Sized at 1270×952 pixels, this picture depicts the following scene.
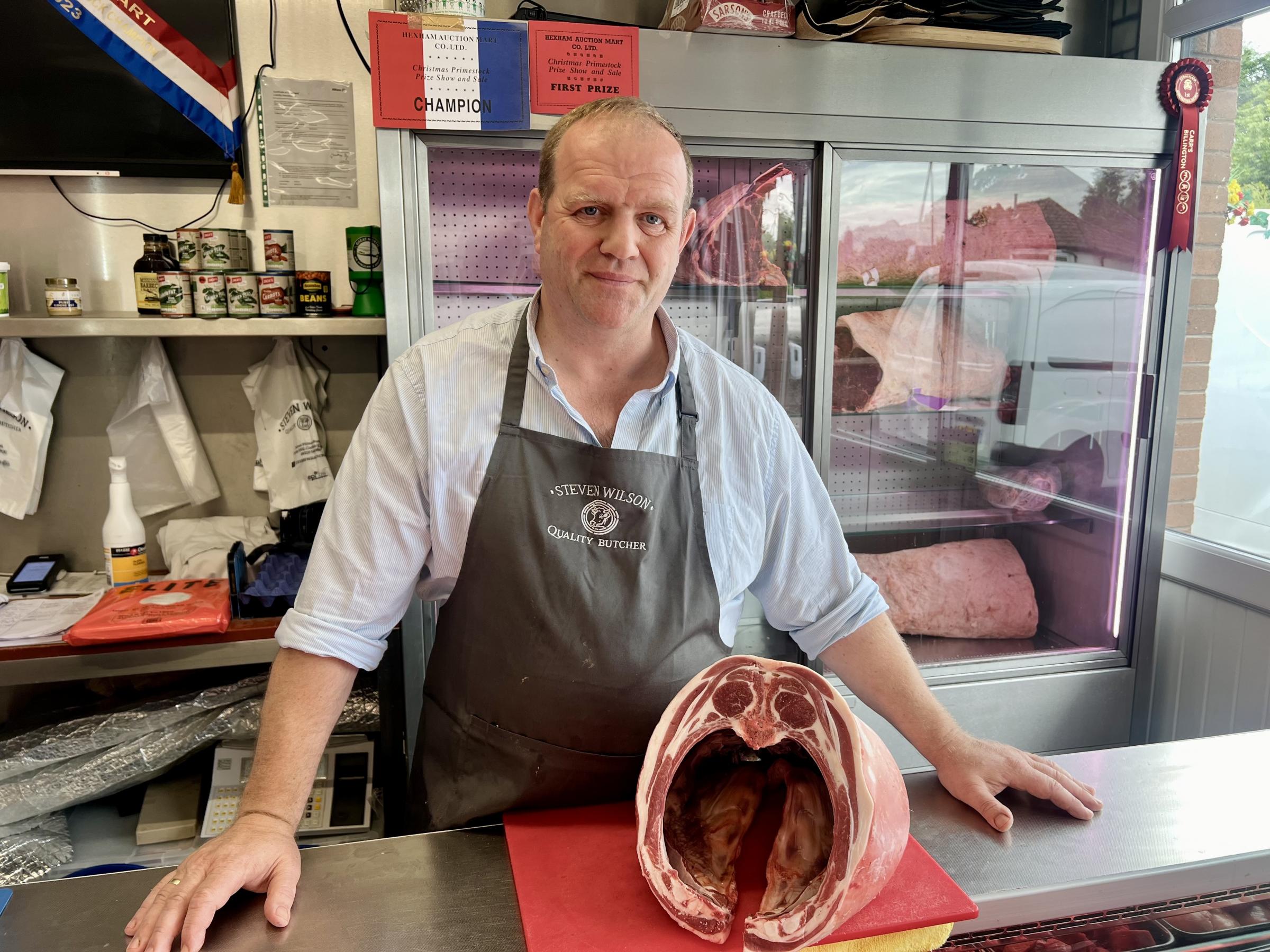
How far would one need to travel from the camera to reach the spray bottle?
8.01 feet

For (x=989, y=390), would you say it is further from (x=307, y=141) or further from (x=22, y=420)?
(x=22, y=420)

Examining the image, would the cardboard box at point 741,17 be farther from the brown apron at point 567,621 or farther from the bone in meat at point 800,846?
the bone in meat at point 800,846

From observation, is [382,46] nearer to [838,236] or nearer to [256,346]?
[256,346]

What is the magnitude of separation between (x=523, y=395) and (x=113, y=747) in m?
1.73

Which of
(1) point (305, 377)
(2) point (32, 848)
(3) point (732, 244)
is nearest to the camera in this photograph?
(2) point (32, 848)

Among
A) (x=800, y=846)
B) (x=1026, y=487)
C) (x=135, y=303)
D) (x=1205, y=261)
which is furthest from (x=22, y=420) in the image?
(x=1205, y=261)

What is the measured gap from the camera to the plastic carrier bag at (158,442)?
2682mm

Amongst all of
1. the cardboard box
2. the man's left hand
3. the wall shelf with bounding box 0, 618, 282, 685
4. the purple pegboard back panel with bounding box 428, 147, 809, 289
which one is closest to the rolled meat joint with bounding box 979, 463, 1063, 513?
the purple pegboard back panel with bounding box 428, 147, 809, 289

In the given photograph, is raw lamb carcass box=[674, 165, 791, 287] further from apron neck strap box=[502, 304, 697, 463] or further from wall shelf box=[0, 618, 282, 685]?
wall shelf box=[0, 618, 282, 685]

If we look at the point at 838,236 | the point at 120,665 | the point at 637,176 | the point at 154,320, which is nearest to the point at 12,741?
the point at 120,665

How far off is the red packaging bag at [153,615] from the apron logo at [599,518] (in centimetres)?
135

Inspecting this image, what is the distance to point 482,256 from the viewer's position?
8.32 ft

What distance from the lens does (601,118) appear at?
1.41 m

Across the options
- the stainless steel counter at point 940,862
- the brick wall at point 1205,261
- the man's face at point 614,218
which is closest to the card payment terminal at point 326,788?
the stainless steel counter at point 940,862
